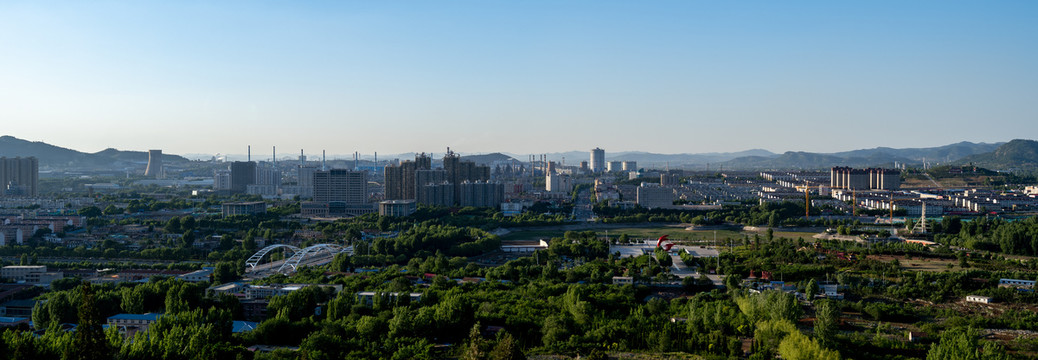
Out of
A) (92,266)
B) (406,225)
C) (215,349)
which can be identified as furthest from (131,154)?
(215,349)

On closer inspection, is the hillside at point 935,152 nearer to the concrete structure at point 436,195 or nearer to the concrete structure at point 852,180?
the concrete structure at point 852,180

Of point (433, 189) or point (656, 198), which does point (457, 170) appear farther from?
point (656, 198)

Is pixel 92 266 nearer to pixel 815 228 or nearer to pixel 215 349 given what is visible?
pixel 215 349

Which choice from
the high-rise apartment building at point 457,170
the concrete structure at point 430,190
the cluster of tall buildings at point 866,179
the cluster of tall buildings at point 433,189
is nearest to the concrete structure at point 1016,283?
the cluster of tall buildings at point 433,189

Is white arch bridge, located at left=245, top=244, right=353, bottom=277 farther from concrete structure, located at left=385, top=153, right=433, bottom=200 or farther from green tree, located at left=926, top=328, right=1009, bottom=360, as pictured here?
concrete structure, located at left=385, top=153, right=433, bottom=200

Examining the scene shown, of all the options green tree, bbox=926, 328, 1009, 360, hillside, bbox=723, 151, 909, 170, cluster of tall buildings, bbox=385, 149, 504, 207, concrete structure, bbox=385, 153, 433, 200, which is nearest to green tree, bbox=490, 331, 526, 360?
green tree, bbox=926, 328, 1009, 360

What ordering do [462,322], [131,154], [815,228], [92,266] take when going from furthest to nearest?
1. [131,154]
2. [815,228]
3. [92,266]
4. [462,322]
